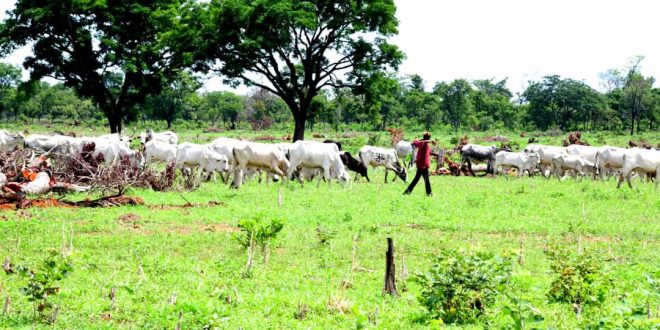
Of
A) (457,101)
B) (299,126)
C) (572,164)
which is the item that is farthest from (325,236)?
(457,101)

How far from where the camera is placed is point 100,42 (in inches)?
1435

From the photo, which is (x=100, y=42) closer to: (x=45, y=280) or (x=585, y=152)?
(x=585, y=152)

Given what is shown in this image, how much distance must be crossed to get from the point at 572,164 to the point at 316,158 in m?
13.9

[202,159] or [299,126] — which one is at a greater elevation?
[299,126]

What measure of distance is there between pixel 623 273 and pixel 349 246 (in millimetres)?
4648

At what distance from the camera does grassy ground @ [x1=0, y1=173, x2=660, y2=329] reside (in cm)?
726

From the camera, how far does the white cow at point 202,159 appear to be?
2327cm

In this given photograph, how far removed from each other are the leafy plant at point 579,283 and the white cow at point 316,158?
16380mm

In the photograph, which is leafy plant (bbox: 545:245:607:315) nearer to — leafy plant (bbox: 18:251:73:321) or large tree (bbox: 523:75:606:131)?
leafy plant (bbox: 18:251:73:321)

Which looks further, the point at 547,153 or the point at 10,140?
the point at 547,153

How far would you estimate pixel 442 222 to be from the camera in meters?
14.3

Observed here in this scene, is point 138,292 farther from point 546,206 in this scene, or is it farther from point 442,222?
point 546,206

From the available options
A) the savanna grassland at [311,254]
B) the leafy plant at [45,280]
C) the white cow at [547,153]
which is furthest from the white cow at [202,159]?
the white cow at [547,153]

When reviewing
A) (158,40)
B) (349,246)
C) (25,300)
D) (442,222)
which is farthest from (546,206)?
(158,40)
